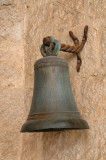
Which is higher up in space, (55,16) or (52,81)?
(55,16)

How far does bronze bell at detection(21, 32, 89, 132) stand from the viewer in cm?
134

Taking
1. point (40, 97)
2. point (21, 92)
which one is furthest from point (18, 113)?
point (40, 97)

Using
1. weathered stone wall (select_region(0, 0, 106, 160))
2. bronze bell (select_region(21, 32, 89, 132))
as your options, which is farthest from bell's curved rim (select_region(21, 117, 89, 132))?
weathered stone wall (select_region(0, 0, 106, 160))

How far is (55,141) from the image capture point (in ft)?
5.40

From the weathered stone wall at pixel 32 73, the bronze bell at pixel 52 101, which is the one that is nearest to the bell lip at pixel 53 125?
the bronze bell at pixel 52 101

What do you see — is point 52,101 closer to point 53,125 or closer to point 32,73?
point 53,125

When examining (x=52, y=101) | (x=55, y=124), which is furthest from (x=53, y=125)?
(x=52, y=101)

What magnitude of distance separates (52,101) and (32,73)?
520mm

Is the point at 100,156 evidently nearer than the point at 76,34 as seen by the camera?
Yes

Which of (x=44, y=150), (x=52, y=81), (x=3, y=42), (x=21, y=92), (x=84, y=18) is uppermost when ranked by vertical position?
(x=84, y=18)

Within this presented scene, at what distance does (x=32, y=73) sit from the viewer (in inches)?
73.6

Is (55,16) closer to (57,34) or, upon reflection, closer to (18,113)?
(57,34)

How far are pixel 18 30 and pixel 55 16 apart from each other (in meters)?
0.29

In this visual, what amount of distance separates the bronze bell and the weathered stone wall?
0.49ft
